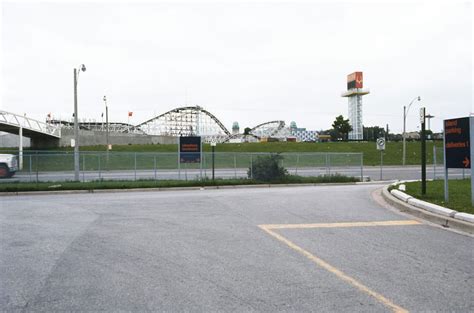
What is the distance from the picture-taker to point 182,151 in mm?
24703

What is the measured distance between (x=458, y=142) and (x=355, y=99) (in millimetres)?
134586

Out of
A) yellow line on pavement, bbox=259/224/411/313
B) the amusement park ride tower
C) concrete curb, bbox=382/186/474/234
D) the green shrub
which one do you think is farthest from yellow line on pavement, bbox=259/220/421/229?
the amusement park ride tower

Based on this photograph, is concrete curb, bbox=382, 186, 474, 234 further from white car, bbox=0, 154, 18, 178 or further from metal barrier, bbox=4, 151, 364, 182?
white car, bbox=0, 154, 18, 178

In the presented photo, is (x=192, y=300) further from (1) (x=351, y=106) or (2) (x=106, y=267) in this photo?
(1) (x=351, y=106)

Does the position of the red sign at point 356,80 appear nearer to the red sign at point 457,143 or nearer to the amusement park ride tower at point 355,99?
the amusement park ride tower at point 355,99

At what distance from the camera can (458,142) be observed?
9.98m

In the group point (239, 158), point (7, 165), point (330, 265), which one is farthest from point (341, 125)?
point (330, 265)

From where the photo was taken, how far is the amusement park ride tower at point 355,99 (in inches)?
5295

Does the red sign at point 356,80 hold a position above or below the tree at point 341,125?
above

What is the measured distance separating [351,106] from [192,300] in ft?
471

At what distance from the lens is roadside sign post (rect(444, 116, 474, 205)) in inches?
381

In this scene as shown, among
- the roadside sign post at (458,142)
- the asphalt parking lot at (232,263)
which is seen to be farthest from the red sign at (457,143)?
the asphalt parking lot at (232,263)

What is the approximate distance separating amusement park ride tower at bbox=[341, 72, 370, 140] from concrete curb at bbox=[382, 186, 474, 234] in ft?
422

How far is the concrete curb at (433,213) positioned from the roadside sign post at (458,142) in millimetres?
1123
